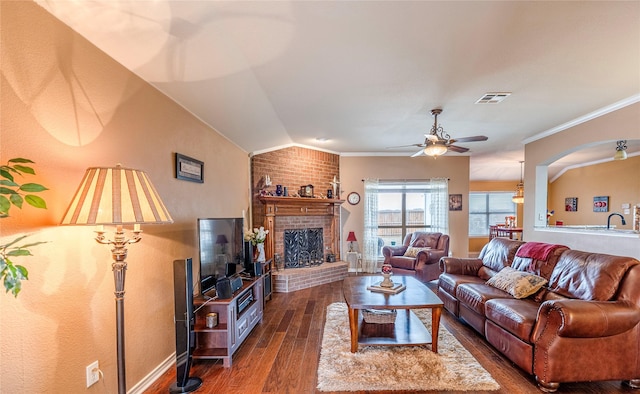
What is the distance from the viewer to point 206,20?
1699 millimetres

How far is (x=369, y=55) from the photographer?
2.23 metres

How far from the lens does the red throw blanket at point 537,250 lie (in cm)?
308

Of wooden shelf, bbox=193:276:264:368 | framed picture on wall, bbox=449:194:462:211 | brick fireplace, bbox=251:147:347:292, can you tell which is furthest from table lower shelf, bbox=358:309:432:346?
framed picture on wall, bbox=449:194:462:211

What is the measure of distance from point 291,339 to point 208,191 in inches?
74.5

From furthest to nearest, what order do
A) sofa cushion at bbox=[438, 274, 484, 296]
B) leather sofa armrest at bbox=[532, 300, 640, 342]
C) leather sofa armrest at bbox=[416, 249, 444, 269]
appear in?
leather sofa armrest at bbox=[416, 249, 444, 269] < sofa cushion at bbox=[438, 274, 484, 296] < leather sofa armrest at bbox=[532, 300, 640, 342]

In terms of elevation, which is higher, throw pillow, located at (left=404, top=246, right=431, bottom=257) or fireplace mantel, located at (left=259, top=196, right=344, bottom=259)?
fireplace mantel, located at (left=259, top=196, right=344, bottom=259)

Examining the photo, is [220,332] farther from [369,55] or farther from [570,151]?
[570,151]

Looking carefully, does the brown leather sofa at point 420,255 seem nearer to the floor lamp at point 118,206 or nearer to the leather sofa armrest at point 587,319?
the leather sofa armrest at point 587,319

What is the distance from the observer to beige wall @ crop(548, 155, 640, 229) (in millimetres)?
6383

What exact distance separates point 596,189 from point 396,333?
7706 millimetres

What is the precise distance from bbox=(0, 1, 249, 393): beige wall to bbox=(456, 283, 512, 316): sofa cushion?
9.74 ft

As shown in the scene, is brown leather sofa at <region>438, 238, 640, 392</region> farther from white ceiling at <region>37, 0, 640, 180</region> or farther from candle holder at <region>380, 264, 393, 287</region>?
white ceiling at <region>37, 0, 640, 180</region>

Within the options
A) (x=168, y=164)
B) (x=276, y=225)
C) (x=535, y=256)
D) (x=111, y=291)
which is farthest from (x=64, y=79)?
(x=535, y=256)

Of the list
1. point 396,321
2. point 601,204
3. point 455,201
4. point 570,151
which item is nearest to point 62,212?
point 396,321
